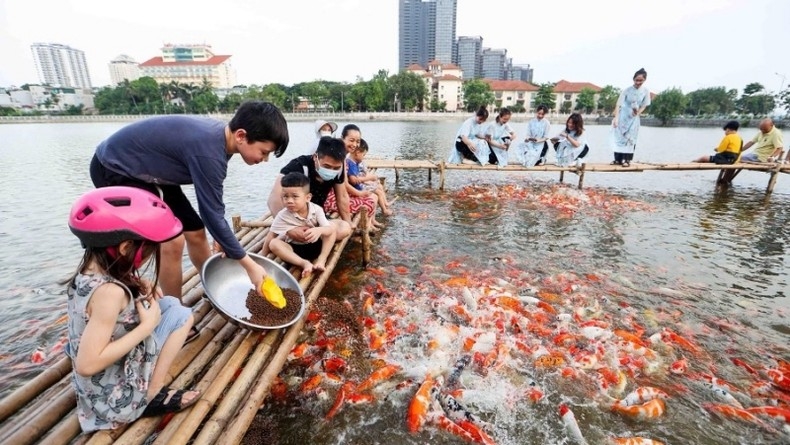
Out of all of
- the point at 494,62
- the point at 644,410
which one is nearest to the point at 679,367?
the point at 644,410

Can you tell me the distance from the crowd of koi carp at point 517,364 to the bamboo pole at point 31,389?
1.64 meters

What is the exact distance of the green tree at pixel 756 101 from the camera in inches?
2635

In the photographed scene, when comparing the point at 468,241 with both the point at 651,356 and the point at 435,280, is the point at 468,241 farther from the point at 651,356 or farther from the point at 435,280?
the point at 651,356

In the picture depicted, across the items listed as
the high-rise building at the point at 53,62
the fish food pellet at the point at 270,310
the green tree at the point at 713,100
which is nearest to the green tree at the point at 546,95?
the green tree at the point at 713,100

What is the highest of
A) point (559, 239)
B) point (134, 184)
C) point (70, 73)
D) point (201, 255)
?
point (70, 73)

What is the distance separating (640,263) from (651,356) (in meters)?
3.15

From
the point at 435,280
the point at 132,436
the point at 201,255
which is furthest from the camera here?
the point at 435,280

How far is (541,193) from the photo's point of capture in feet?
39.7

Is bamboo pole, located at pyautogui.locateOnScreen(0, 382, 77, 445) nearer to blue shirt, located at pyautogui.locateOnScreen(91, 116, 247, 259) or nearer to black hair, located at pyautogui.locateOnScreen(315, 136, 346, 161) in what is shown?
blue shirt, located at pyautogui.locateOnScreen(91, 116, 247, 259)

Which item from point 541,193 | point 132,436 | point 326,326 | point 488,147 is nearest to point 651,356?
point 326,326

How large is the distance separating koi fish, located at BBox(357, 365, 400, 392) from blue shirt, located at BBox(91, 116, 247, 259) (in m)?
1.71

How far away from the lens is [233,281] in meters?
4.11

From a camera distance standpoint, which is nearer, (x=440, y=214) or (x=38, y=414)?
(x=38, y=414)

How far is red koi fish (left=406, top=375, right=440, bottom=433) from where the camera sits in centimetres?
317
